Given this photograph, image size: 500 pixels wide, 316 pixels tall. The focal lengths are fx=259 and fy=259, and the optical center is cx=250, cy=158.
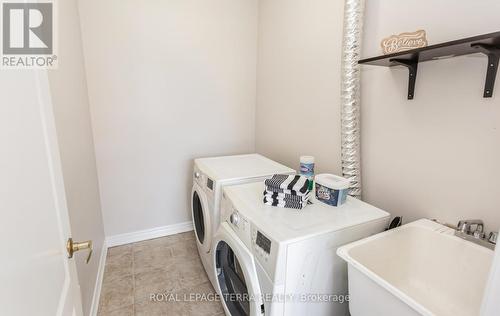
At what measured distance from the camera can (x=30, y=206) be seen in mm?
560

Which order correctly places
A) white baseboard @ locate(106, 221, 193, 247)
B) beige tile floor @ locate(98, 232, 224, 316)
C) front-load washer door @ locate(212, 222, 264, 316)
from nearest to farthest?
front-load washer door @ locate(212, 222, 264, 316), beige tile floor @ locate(98, 232, 224, 316), white baseboard @ locate(106, 221, 193, 247)

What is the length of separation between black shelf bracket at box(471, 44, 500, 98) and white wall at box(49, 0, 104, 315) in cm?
171

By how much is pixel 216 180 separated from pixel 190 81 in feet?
3.97

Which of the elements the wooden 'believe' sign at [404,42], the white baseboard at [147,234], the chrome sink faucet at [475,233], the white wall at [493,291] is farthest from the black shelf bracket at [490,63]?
the white baseboard at [147,234]

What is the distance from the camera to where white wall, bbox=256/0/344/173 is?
173 cm

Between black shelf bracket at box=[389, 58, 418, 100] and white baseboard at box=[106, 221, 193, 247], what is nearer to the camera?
black shelf bracket at box=[389, 58, 418, 100]

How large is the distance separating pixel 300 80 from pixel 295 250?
1404 mm

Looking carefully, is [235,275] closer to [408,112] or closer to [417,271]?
[417,271]

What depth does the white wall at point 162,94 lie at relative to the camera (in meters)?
2.11

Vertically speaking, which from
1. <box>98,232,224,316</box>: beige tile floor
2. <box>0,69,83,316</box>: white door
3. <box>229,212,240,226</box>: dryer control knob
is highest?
<box>0,69,83,316</box>: white door

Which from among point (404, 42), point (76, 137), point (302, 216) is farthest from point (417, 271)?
point (76, 137)

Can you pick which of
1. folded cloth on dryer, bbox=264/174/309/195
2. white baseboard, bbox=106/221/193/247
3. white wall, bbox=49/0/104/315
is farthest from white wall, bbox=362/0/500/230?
white baseboard, bbox=106/221/193/247

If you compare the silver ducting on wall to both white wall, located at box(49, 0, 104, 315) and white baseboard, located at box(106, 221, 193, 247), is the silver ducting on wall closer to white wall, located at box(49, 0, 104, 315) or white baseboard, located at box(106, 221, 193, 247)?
white wall, located at box(49, 0, 104, 315)

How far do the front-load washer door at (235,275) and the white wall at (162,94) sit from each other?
3.93 feet
